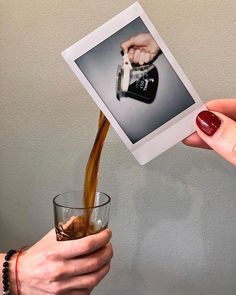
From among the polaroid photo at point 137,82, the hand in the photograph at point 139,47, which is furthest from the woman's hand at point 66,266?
the hand in the photograph at point 139,47

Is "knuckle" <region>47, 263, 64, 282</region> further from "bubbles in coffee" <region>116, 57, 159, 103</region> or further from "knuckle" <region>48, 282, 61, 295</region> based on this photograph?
"bubbles in coffee" <region>116, 57, 159, 103</region>

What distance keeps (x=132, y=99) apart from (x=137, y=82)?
0.09 feet

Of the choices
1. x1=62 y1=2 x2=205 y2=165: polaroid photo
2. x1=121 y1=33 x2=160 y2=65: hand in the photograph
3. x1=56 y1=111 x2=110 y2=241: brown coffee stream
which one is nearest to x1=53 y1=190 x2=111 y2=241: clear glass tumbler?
x1=56 y1=111 x2=110 y2=241: brown coffee stream

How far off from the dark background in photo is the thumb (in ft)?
0.13

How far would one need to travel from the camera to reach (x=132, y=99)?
→ 63 centimetres

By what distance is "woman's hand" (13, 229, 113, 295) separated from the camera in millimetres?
628

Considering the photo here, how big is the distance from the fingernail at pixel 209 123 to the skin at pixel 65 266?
0.24m

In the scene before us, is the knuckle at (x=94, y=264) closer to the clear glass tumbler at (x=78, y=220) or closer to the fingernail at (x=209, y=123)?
the clear glass tumbler at (x=78, y=220)

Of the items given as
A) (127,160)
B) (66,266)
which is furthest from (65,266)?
(127,160)

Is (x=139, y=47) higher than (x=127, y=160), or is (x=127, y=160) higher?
(x=139, y=47)

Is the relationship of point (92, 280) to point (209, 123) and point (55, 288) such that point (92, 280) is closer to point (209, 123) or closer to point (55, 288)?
point (55, 288)

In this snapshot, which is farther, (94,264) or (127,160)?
(127,160)

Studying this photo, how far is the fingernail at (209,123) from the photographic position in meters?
0.61

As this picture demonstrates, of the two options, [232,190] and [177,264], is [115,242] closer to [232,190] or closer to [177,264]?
[177,264]
